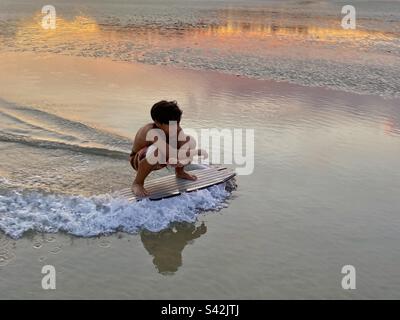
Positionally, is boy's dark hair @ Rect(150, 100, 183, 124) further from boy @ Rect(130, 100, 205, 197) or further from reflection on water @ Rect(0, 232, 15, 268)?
reflection on water @ Rect(0, 232, 15, 268)

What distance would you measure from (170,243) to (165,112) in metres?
1.30

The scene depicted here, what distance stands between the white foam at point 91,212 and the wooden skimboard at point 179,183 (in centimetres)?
7

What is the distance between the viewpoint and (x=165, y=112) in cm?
522

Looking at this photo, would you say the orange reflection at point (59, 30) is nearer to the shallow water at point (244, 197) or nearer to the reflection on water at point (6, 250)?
the shallow water at point (244, 197)

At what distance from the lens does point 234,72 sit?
11797mm

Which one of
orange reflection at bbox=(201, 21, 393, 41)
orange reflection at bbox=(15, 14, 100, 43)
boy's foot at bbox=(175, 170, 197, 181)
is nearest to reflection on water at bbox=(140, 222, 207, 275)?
boy's foot at bbox=(175, 170, 197, 181)

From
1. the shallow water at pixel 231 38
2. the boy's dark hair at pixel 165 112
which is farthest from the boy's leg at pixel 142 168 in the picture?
the shallow water at pixel 231 38

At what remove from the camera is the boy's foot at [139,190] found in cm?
525

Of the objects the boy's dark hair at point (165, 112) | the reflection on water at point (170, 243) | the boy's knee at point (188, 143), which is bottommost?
the reflection on water at point (170, 243)

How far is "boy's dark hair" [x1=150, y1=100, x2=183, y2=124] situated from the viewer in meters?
5.21

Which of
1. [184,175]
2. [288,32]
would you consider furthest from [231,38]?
[184,175]

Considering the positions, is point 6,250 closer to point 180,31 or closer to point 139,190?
point 139,190

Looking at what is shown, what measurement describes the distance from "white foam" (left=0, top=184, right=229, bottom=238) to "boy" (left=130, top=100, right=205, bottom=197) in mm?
266
